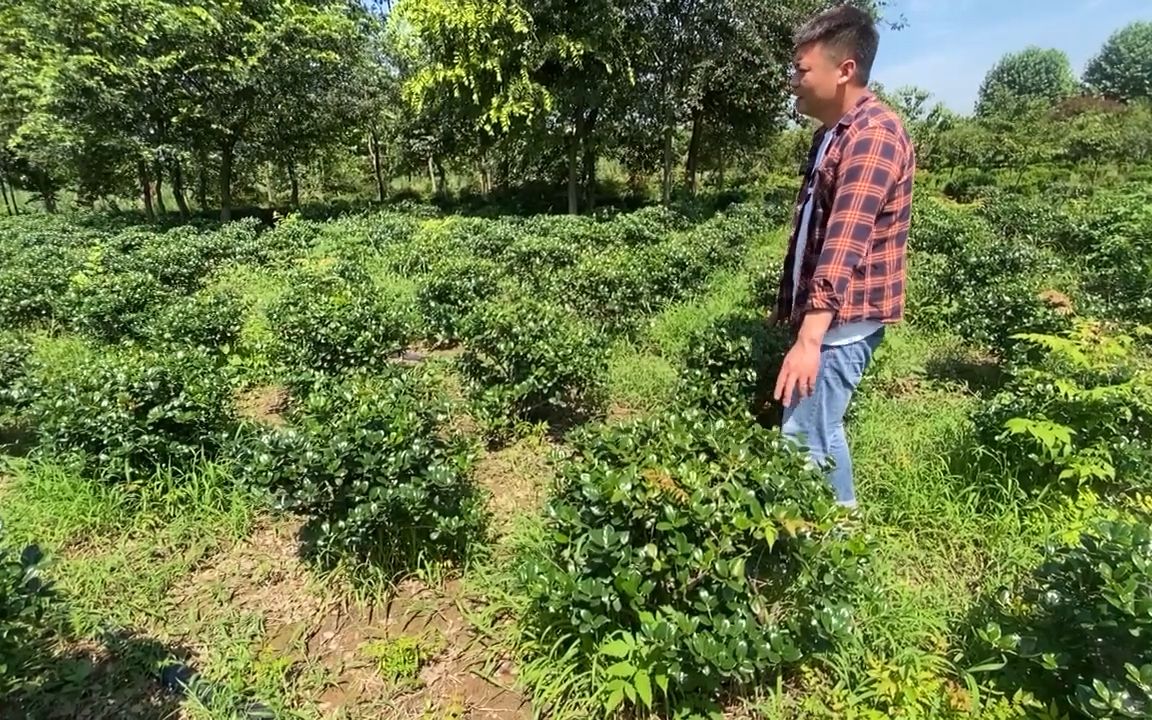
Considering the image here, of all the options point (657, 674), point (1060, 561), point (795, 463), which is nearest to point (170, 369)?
point (657, 674)

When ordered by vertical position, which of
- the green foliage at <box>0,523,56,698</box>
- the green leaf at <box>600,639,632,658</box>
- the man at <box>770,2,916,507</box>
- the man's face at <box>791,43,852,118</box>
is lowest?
the green leaf at <box>600,639,632,658</box>

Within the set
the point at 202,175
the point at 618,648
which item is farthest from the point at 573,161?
the point at 618,648

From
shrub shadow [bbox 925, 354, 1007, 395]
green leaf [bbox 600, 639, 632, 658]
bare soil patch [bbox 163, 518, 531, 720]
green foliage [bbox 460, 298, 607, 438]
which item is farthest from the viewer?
shrub shadow [bbox 925, 354, 1007, 395]

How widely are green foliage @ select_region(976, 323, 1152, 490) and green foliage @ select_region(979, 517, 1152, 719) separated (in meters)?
1.01

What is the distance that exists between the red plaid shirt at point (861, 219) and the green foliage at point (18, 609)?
8.40 feet

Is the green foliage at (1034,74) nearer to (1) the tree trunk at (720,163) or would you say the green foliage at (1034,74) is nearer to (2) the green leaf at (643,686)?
(1) the tree trunk at (720,163)

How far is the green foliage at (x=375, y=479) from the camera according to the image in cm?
246

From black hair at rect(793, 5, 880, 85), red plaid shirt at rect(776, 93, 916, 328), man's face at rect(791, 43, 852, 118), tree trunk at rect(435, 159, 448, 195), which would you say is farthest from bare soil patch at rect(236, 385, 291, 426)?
tree trunk at rect(435, 159, 448, 195)

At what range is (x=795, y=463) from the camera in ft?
6.47

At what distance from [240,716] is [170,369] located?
1.97m

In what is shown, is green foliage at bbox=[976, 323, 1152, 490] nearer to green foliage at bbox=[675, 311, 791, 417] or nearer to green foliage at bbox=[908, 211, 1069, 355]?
green foliage at bbox=[908, 211, 1069, 355]

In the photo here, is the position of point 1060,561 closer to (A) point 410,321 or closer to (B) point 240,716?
(B) point 240,716

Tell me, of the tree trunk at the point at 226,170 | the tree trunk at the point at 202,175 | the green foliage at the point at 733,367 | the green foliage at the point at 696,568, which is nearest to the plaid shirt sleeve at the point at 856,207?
the green foliage at the point at 696,568

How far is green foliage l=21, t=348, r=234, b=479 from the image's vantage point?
3.04m
